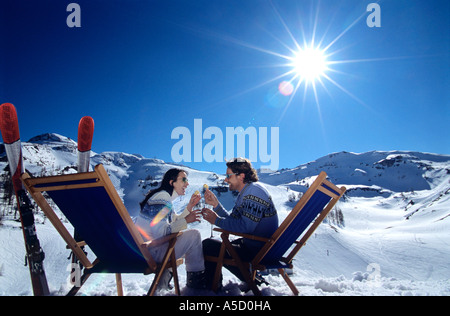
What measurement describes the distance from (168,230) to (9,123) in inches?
94.2

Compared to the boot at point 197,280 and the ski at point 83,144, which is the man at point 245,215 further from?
the ski at point 83,144

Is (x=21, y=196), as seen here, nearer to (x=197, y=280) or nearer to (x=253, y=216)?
(x=197, y=280)

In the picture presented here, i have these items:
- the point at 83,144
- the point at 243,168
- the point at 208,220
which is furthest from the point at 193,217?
the point at 83,144

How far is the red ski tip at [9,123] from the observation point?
2.83 metres

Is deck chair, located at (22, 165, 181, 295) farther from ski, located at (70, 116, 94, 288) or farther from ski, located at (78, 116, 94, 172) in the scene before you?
ski, located at (78, 116, 94, 172)

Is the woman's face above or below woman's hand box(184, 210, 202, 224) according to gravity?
above

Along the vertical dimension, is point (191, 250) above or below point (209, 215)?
below

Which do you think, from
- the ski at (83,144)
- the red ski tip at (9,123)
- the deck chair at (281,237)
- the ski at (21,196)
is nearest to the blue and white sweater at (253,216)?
the deck chair at (281,237)

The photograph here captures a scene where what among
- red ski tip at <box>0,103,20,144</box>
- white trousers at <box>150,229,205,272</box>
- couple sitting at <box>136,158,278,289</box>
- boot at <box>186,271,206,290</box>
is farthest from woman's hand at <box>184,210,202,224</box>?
red ski tip at <box>0,103,20,144</box>

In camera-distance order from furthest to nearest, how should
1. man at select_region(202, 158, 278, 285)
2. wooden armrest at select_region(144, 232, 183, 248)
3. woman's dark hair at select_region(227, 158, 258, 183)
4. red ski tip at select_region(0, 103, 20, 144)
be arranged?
woman's dark hair at select_region(227, 158, 258, 183), red ski tip at select_region(0, 103, 20, 144), man at select_region(202, 158, 278, 285), wooden armrest at select_region(144, 232, 183, 248)

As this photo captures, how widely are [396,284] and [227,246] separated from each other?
2.96 meters

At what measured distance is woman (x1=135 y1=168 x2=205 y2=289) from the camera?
2561 millimetres

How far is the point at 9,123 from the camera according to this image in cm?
289
